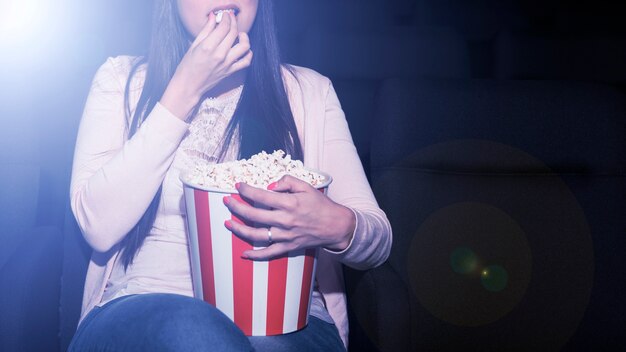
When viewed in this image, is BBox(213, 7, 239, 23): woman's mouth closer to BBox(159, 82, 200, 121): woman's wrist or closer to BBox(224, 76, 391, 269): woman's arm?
BBox(159, 82, 200, 121): woman's wrist

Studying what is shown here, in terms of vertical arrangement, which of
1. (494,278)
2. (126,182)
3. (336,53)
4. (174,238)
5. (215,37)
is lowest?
(494,278)

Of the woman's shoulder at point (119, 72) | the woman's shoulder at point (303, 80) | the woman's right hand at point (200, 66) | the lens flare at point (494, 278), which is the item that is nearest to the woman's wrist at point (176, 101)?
the woman's right hand at point (200, 66)

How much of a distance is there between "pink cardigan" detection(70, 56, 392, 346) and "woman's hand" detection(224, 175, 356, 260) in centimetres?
11

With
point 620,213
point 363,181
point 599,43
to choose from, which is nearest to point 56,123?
point 363,181

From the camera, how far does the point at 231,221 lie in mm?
889

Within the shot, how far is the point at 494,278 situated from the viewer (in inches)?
53.5

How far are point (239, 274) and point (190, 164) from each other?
30cm

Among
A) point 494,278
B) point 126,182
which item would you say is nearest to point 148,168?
point 126,182

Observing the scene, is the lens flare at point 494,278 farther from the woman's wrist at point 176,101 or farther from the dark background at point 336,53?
the woman's wrist at point 176,101

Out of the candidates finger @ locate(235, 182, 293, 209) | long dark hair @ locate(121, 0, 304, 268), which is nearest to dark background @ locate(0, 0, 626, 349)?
long dark hair @ locate(121, 0, 304, 268)

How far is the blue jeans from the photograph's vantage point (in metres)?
0.80

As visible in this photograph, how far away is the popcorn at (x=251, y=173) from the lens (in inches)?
35.6

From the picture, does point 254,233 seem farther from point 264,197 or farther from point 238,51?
point 238,51

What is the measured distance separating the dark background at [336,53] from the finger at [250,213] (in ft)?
1.43
